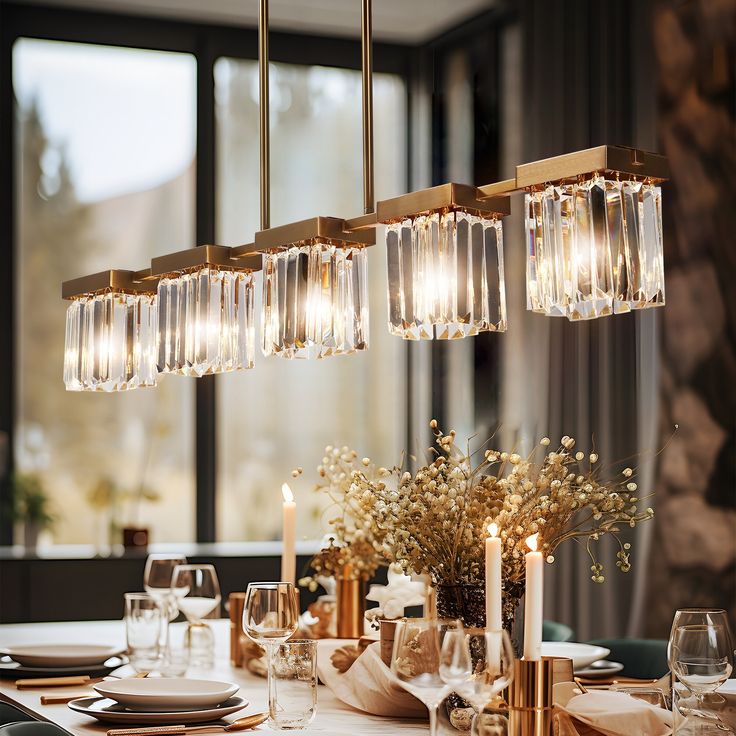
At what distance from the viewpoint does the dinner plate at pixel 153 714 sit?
191cm

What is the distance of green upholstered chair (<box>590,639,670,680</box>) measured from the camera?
2.78 metres

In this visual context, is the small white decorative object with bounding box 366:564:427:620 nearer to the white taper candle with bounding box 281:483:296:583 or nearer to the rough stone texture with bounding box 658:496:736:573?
the white taper candle with bounding box 281:483:296:583

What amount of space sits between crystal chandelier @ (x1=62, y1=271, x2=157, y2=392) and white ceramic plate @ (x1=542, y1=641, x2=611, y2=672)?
97cm

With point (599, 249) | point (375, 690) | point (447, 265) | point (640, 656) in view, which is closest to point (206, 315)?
point (447, 265)

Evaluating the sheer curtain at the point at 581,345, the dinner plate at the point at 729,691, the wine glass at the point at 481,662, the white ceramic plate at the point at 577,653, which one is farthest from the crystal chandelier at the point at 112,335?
the sheer curtain at the point at 581,345

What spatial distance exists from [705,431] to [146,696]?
8.28 ft

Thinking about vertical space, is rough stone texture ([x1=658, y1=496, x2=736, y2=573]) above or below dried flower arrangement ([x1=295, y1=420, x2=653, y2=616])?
below

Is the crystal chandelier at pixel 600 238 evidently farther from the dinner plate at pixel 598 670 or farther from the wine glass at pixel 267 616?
the dinner plate at pixel 598 670

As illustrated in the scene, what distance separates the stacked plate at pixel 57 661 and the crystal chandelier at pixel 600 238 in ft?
4.32

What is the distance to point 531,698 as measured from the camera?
5.43ft

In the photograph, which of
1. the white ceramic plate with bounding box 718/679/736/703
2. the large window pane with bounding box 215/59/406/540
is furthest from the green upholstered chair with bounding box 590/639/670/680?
the large window pane with bounding box 215/59/406/540

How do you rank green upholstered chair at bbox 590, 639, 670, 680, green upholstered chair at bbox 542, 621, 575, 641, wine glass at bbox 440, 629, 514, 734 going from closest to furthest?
1. wine glass at bbox 440, 629, 514, 734
2. green upholstered chair at bbox 590, 639, 670, 680
3. green upholstered chair at bbox 542, 621, 575, 641

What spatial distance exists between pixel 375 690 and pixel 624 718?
0.47m

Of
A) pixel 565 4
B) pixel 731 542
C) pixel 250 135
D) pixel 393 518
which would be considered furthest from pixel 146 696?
pixel 250 135
